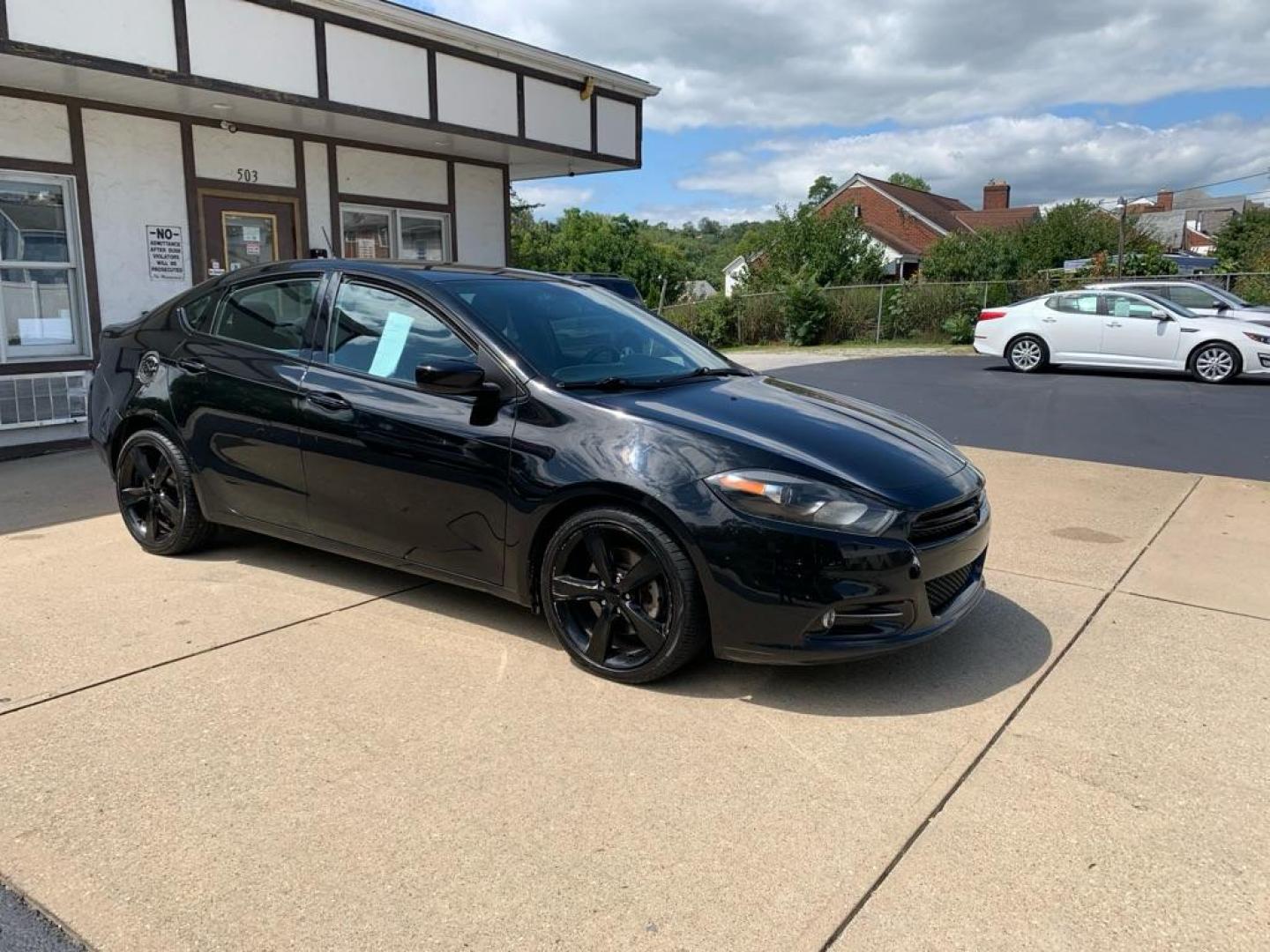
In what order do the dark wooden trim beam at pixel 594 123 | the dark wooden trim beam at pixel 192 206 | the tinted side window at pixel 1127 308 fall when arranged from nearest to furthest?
the dark wooden trim beam at pixel 192 206 → the dark wooden trim beam at pixel 594 123 → the tinted side window at pixel 1127 308

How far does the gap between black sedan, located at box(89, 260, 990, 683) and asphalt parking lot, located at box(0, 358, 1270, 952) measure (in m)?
0.34

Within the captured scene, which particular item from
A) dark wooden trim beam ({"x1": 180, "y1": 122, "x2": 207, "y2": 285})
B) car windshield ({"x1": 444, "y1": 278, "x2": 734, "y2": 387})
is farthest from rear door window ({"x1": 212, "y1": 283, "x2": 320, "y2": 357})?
dark wooden trim beam ({"x1": 180, "y1": 122, "x2": 207, "y2": 285})

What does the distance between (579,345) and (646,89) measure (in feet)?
29.7

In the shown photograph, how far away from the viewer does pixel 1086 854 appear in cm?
272

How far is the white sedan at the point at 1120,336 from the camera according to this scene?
1483 cm

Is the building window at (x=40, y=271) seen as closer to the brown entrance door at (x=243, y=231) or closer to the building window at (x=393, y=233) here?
the brown entrance door at (x=243, y=231)

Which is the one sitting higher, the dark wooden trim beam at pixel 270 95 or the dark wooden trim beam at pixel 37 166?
the dark wooden trim beam at pixel 270 95

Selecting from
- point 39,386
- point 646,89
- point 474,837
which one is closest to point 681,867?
point 474,837

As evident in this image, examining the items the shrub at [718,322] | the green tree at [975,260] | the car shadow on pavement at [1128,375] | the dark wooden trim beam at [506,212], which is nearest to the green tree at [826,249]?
the green tree at [975,260]

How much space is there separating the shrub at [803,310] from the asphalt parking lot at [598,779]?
2137 cm

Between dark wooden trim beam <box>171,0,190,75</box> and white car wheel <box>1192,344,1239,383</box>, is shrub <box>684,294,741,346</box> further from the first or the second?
dark wooden trim beam <box>171,0,190,75</box>

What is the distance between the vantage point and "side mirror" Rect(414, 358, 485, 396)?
392 cm

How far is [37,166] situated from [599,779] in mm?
8173

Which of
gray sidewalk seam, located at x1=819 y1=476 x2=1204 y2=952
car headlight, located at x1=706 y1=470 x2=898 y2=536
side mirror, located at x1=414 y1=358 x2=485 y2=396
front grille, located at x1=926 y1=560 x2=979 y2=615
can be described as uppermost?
side mirror, located at x1=414 y1=358 x2=485 y2=396
